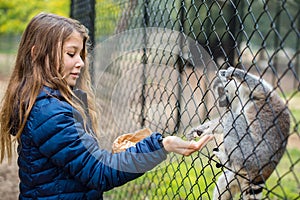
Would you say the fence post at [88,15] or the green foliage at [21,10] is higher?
the green foliage at [21,10]

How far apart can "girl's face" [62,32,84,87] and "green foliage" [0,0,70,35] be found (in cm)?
1267

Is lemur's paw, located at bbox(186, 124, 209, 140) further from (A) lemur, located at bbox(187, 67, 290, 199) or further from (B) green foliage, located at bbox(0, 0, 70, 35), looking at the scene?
(B) green foliage, located at bbox(0, 0, 70, 35)

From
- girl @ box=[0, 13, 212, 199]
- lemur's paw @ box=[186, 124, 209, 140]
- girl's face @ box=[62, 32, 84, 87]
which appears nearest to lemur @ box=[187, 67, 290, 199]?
lemur's paw @ box=[186, 124, 209, 140]

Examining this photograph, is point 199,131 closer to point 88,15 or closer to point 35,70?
point 35,70

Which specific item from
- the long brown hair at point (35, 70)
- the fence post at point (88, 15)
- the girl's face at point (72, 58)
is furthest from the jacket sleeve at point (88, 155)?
the fence post at point (88, 15)

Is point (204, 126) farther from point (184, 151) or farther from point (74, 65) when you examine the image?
point (74, 65)

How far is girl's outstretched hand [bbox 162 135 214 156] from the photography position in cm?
196

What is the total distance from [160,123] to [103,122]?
8.45 ft

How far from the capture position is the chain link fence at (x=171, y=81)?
245 centimetres

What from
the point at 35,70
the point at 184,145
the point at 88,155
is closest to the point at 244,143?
the point at 184,145

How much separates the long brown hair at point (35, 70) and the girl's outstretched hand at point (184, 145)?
46 centimetres

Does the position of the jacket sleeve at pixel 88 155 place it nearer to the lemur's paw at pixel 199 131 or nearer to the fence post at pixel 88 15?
the lemur's paw at pixel 199 131

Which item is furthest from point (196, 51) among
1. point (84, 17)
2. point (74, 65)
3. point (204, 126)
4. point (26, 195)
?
point (84, 17)

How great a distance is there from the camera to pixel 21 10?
16.2 metres
